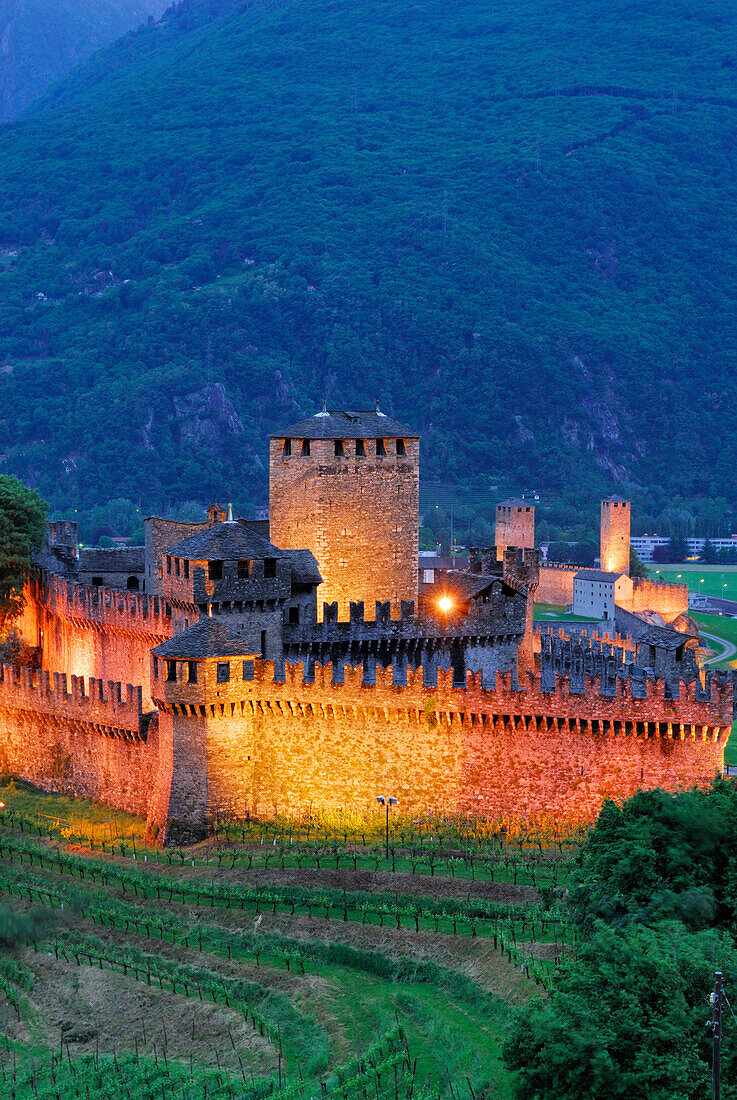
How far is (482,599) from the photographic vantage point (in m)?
49.0

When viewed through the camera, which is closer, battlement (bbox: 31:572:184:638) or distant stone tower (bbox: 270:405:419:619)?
battlement (bbox: 31:572:184:638)

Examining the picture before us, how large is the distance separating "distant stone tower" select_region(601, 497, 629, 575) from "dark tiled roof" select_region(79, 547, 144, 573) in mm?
72666

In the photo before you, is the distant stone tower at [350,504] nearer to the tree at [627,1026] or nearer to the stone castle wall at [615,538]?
the tree at [627,1026]

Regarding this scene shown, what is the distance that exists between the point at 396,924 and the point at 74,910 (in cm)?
727

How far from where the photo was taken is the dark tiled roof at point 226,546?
144 ft

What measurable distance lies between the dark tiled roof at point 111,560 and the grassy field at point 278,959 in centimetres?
2020

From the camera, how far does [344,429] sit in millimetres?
50938

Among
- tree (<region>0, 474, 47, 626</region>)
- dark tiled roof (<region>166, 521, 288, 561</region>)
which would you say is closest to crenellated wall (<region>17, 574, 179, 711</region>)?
tree (<region>0, 474, 47, 626</region>)

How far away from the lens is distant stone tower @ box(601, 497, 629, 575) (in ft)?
431

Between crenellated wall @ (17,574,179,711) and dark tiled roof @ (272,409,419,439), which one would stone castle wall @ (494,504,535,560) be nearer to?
crenellated wall @ (17,574,179,711)

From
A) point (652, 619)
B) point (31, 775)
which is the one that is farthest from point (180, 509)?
point (31, 775)

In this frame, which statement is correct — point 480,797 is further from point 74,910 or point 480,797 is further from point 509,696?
point 74,910

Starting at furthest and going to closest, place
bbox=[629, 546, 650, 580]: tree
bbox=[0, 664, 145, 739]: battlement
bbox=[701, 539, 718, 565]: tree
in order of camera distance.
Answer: bbox=[701, 539, 718, 565]: tree, bbox=[629, 546, 650, 580]: tree, bbox=[0, 664, 145, 739]: battlement

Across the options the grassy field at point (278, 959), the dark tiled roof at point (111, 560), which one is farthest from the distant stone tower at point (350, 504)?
the dark tiled roof at point (111, 560)
